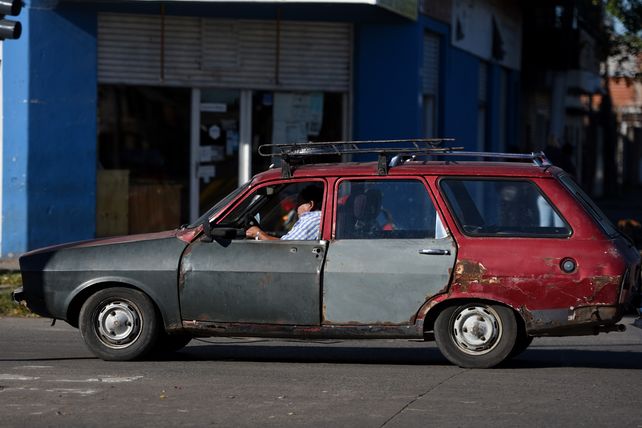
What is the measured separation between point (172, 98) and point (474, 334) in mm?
9866

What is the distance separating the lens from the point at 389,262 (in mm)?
8633

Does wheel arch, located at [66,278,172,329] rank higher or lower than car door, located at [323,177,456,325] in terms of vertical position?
lower

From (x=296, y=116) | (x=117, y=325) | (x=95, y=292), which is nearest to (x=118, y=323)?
(x=117, y=325)

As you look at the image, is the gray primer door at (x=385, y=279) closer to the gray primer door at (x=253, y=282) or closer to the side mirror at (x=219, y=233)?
the gray primer door at (x=253, y=282)

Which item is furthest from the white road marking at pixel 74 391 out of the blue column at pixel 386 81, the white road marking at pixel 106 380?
the blue column at pixel 386 81

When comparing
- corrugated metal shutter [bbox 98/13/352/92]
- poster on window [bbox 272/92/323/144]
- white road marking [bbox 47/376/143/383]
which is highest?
corrugated metal shutter [bbox 98/13/352/92]

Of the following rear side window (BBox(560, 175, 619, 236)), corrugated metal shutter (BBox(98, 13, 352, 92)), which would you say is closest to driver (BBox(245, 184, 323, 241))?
rear side window (BBox(560, 175, 619, 236))

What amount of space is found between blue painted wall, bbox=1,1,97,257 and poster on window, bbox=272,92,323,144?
9.18 ft

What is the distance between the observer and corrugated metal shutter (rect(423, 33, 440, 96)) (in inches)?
771

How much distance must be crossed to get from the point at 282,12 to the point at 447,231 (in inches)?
363

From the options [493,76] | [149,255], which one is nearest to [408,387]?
[149,255]

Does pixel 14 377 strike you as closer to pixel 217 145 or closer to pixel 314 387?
pixel 314 387

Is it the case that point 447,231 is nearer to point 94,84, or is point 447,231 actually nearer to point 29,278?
point 29,278

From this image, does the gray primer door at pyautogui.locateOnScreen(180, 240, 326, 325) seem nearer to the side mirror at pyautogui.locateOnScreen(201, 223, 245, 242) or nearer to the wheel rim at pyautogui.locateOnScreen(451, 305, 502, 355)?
the side mirror at pyautogui.locateOnScreen(201, 223, 245, 242)
